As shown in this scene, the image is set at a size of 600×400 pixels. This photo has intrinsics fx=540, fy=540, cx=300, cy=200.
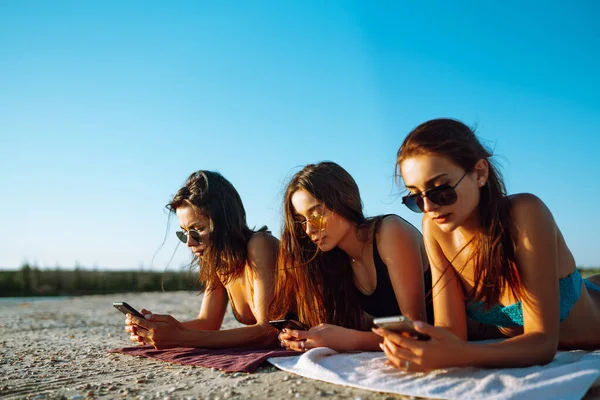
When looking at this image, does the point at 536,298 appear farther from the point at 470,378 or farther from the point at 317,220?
the point at 317,220

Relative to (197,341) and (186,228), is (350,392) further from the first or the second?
(186,228)

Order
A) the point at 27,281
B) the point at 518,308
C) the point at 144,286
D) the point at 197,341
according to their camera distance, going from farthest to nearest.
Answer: the point at 144,286
the point at 27,281
the point at 197,341
the point at 518,308

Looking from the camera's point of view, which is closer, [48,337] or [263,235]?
[263,235]

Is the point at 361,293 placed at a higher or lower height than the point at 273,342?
higher

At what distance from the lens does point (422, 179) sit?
12.5 feet

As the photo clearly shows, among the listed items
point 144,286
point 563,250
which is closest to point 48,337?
point 563,250

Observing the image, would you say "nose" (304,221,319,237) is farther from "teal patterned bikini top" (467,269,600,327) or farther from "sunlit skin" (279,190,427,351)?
"teal patterned bikini top" (467,269,600,327)

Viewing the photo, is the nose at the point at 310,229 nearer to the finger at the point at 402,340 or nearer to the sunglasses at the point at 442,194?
the sunglasses at the point at 442,194

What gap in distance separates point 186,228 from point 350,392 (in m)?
2.99

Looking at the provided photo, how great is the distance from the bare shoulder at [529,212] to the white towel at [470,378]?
0.96 m

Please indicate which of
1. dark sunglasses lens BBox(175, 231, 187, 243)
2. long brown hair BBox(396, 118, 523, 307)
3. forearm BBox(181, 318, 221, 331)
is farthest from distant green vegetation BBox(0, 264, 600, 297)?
long brown hair BBox(396, 118, 523, 307)

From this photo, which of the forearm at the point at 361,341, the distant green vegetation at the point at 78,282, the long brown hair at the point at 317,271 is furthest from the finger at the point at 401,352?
the distant green vegetation at the point at 78,282

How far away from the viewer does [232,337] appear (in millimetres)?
5488

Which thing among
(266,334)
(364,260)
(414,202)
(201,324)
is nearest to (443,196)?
(414,202)
